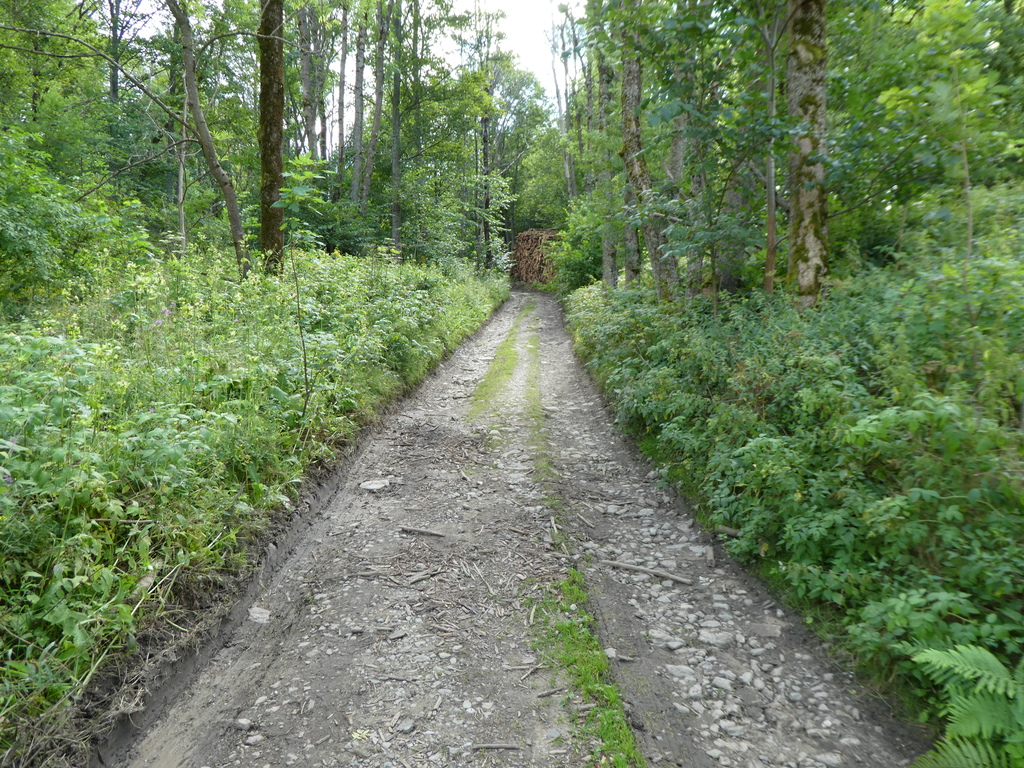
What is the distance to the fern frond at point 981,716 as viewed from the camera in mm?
2336

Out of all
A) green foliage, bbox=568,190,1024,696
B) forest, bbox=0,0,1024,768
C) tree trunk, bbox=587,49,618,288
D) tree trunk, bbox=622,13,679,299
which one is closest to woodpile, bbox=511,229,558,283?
tree trunk, bbox=587,49,618,288

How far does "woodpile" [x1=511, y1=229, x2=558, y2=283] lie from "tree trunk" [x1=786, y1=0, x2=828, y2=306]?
23.6 metres

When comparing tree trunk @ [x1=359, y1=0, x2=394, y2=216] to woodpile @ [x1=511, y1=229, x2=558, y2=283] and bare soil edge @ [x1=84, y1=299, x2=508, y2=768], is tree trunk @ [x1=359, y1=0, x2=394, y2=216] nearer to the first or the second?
woodpile @ [x1=511, y1=229, x2=558, y2=283]

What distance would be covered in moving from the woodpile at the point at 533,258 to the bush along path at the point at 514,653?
2580cm

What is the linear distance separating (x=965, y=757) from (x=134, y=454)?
4.86 m

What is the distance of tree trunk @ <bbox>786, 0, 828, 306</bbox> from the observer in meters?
6.24

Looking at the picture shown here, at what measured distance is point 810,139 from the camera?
6254mm

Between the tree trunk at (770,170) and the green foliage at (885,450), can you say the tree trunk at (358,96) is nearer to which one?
the tree trunk at (770,170)

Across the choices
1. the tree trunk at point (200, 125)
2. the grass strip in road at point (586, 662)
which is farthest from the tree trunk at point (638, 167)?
the tree trunk at point (200, 125)

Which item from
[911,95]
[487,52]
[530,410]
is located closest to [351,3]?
[530,410]

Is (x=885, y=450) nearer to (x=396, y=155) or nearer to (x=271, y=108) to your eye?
(x=271, y=108)

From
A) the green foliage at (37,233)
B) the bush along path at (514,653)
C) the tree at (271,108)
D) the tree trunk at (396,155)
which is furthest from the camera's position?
the tree trunk at (396,155)

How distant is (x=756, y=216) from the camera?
737cm

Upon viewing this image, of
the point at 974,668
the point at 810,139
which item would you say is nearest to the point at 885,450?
the point at 974,668
